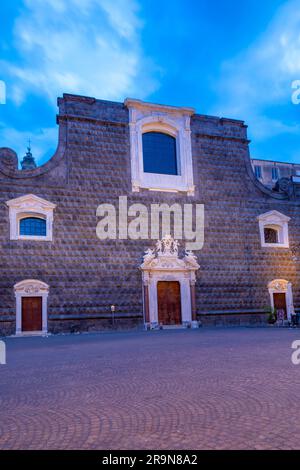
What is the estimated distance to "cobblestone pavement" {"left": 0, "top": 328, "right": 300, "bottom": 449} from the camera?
3.37m

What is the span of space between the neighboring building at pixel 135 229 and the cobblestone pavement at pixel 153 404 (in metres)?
11.7

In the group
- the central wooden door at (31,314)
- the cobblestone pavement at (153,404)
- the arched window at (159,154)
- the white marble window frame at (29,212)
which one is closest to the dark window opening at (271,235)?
the arched window at (159,154)

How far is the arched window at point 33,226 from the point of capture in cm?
2041

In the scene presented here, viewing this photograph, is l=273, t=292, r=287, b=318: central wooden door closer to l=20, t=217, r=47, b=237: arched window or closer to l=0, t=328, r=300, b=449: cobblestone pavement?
l=20, t=217, r=47, b=237: arched window

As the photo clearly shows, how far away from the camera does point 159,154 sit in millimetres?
24438

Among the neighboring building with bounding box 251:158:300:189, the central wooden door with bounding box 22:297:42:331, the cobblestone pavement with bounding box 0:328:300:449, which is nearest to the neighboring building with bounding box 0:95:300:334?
the central wooden door with bounding box 22:297:42:331

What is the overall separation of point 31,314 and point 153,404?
631 inches

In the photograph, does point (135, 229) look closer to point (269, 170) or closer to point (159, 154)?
point (159, 154)

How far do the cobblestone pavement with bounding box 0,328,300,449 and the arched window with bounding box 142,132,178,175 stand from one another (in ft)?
56.1

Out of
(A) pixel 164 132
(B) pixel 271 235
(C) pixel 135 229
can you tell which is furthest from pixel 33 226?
(B) pixel 271 235

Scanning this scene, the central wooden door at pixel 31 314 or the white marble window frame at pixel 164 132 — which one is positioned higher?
the white marble window frame at pixel 164 132

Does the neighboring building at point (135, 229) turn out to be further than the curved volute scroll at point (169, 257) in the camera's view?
No

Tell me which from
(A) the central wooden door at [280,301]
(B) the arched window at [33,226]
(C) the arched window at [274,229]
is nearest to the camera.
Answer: (B) the arched window at [33,226]

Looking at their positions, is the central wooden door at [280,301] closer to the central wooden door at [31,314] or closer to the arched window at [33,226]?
the central wooden door at [31,314]
